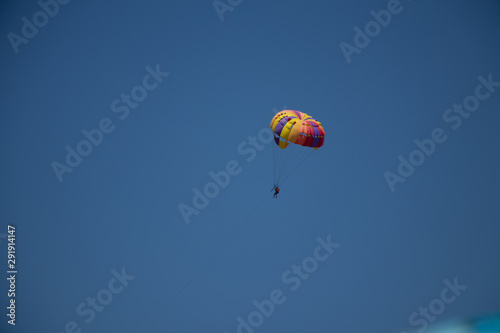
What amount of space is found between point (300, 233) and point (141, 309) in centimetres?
1151

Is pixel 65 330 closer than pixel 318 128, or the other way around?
pixel 318 128

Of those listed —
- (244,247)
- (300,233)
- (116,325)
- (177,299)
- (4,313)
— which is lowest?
(4,313)

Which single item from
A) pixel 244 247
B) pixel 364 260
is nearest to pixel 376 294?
pixel 364 260

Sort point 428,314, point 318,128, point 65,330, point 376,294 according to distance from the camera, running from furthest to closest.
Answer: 1. point 376,294
2. point 65,330
3. point 428,314
4. point 318,128

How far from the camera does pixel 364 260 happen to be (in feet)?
103

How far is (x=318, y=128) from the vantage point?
17.0 m

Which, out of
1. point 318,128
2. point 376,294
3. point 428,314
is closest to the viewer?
point 318,128

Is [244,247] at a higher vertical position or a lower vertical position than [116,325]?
higher

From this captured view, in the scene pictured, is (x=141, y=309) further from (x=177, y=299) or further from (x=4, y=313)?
(x=4, y=313)

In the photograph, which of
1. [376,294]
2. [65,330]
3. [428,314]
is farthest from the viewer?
[376,294]

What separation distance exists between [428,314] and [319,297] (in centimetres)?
918

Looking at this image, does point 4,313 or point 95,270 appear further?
point 95,270

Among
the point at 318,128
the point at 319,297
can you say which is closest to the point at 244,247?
the point at 319,297

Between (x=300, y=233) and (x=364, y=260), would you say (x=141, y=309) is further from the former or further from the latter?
(x=364, y=260)
